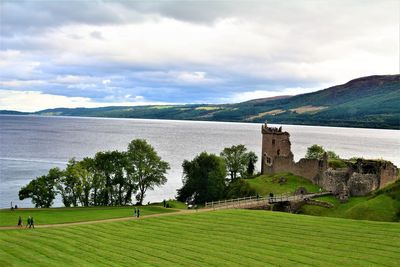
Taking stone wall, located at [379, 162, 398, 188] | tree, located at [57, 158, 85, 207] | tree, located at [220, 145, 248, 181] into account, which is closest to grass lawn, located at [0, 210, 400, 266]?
stone wall, located at [379, 162, 398, 188]

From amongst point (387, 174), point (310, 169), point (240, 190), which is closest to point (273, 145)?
point (310, 169)

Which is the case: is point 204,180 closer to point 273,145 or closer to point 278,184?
point 278,184

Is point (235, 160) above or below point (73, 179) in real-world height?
above

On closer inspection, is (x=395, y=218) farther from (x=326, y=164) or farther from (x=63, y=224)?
(x=63, y=224)

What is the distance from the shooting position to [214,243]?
Result: 90.5 feet

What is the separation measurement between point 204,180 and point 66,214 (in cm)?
2726

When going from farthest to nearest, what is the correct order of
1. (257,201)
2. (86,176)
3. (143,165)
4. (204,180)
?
(204,180)
(143,165)
(86,176)
(257,201)

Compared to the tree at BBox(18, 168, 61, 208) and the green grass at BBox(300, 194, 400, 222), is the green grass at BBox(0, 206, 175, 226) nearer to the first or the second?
the tree at BBox(18, 168, 61, 208)

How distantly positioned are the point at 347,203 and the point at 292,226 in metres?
18.6

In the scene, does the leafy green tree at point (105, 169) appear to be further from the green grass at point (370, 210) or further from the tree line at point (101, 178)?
the green grass at point (370, 210)

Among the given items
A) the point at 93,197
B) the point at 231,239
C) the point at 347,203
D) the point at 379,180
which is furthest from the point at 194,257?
the point at 93,197

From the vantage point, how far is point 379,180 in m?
49.6

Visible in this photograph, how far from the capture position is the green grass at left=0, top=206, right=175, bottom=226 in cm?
3966

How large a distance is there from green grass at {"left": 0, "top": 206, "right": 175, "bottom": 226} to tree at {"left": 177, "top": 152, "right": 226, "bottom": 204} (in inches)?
779
